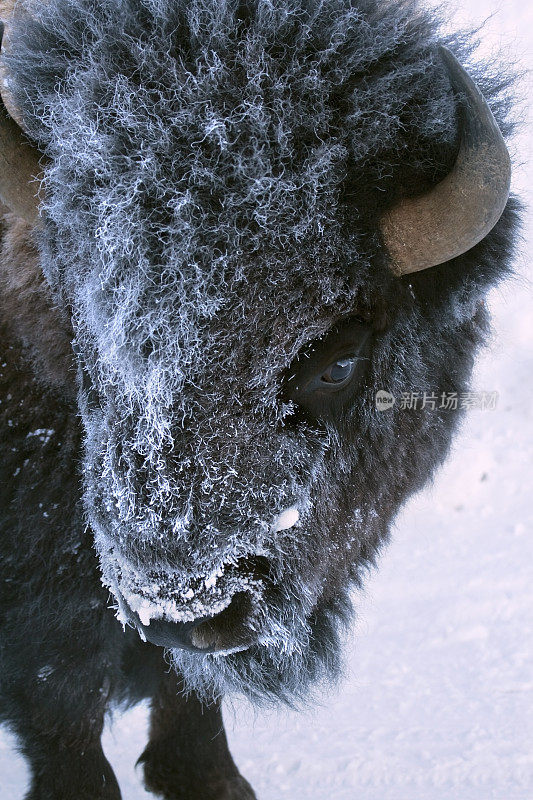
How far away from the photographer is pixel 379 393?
8.41 feet

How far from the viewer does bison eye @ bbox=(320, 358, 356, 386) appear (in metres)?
2.36

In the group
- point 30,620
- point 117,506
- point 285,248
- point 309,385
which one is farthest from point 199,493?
point 30,620

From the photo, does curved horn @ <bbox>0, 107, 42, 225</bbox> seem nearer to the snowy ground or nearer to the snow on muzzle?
the snow on muzzle

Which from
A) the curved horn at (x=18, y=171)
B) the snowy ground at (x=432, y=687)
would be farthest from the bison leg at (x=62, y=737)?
the curved horn at (x=18, y=171)

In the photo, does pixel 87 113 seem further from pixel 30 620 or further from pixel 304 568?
pixel 30 620

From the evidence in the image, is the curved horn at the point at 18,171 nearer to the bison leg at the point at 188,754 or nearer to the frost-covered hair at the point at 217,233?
the frost-covered hair at the point at 217,233

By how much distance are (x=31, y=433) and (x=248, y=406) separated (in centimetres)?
101

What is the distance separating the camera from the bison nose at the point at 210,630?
88.0 inches

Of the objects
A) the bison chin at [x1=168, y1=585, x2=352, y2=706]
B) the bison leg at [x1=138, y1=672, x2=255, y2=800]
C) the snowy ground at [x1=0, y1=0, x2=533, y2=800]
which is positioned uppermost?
the bison chin at [x1=168, y1=585, x2=352, y2=706]

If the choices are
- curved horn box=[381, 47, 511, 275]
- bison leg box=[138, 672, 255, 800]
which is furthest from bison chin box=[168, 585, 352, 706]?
curved horn box=[381, 47, 511, 275]

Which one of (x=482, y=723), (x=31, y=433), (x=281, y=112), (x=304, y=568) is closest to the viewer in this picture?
(x=281, y=112)

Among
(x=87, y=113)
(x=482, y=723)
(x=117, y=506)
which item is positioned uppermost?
(x=87, y=113)

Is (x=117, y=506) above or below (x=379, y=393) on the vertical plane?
above

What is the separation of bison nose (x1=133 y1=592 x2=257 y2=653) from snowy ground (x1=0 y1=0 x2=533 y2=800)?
1.10 metres
